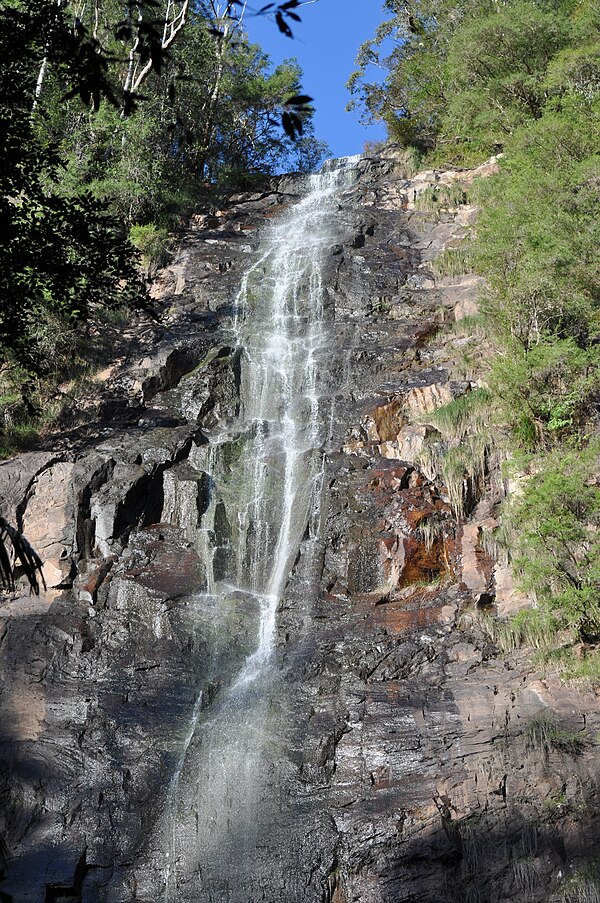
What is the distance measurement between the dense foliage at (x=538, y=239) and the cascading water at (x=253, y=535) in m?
4.20

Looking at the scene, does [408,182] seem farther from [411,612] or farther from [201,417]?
[411,612]

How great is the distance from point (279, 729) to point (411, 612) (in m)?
3.21

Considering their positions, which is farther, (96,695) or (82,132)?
(82,132)

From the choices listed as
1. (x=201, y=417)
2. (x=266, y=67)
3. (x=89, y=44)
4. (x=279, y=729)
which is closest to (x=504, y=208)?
(x=201, y=417)

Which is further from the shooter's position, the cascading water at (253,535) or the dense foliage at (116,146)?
the cascading water at (253,535)

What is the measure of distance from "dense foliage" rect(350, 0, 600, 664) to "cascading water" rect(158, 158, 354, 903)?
420 centimetres

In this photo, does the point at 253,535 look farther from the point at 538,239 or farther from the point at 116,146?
the point at 116,146

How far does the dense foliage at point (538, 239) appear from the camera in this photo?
14.1 m

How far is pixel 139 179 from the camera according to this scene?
2952 cm

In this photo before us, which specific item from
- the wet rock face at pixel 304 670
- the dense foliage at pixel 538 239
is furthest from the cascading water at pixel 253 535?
the dense foliage at pixel 538 239

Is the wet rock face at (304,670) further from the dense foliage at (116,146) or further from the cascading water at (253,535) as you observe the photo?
the dense foliage at (116,146)

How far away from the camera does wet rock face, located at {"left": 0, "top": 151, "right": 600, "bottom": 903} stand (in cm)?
1255

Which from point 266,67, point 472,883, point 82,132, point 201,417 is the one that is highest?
point 266,67

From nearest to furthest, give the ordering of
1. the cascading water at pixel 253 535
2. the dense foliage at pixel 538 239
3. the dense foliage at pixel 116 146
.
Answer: the dense foliage at pixel 116 146
the cascading water at pixel 253 535
the dense foliage at pixel 538 239
